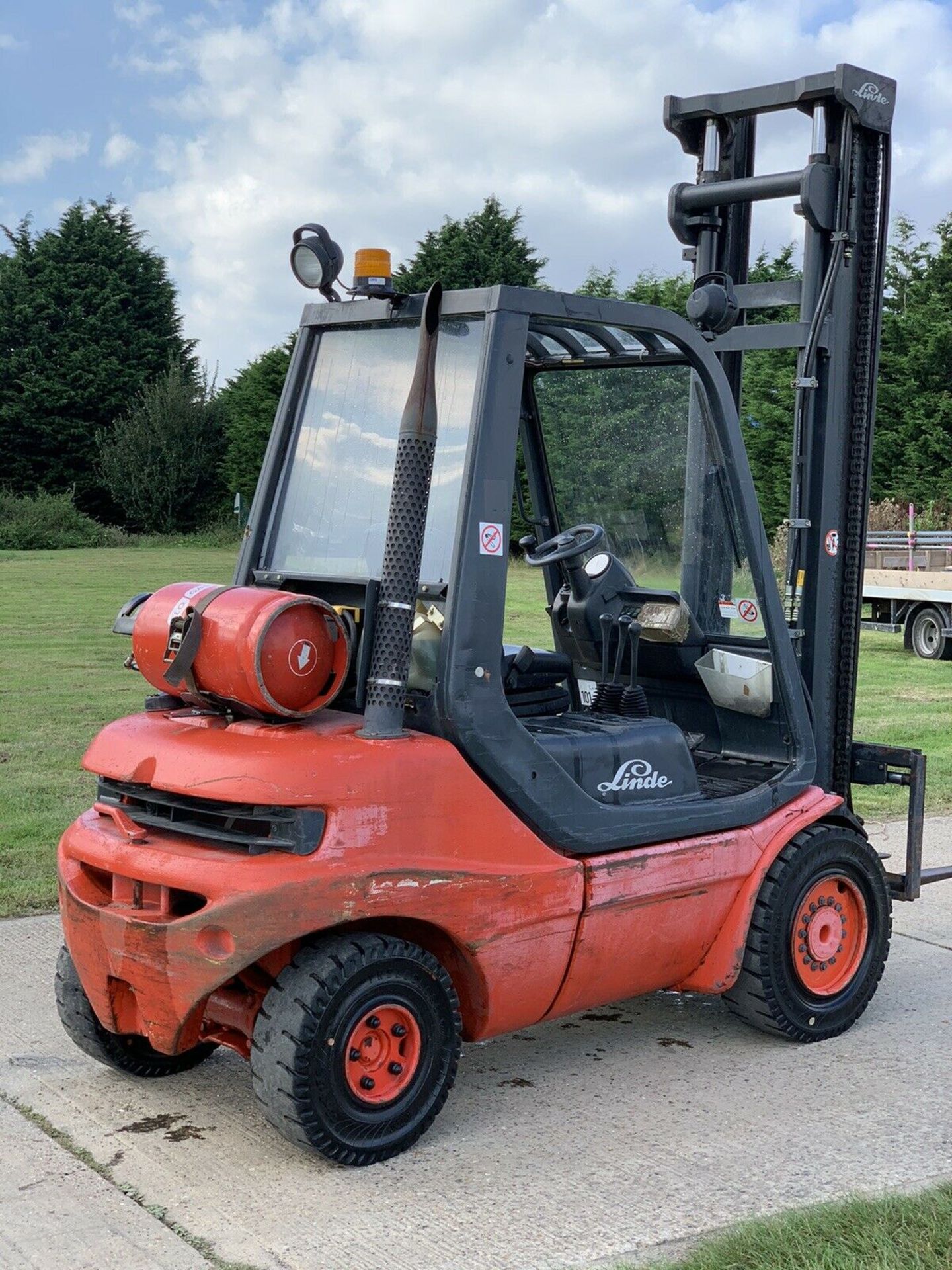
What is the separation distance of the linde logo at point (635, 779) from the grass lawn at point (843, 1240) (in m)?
1.30

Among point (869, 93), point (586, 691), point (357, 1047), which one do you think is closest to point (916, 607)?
point (869, 93)

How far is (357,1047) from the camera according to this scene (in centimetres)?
391

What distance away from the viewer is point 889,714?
43.1 ft

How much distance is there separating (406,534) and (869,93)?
105 inches

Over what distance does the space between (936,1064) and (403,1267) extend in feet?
7.06

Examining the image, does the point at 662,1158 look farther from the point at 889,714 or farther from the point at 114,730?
the point at 889,714

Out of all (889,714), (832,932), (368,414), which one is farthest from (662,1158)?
(889,714)

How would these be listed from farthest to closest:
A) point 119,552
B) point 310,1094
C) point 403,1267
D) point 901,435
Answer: point 119,552 < point 901,435 < point 310,1094 < point 403,1267

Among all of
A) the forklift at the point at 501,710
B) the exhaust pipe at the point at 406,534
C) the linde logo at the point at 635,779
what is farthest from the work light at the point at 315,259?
the linde logo at the point at 635,779

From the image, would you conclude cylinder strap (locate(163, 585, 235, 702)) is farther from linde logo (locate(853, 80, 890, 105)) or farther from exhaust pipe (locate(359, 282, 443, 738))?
linde logo (locate(853, 80, 890, 105))

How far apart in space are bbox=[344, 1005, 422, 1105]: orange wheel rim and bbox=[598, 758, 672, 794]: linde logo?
2.98ft

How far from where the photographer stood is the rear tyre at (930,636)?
1886 centimetres

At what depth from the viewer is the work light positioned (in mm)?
4441

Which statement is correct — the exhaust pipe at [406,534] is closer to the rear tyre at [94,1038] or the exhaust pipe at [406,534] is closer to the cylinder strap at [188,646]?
the cylinder strap at [188,646]
